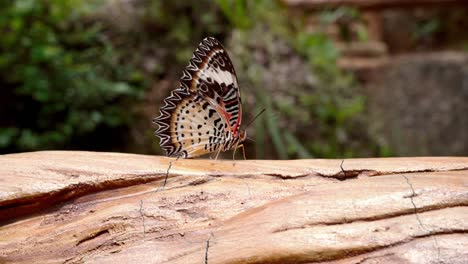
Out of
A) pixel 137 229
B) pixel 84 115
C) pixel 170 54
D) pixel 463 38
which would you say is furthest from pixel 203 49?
pixel 463 38

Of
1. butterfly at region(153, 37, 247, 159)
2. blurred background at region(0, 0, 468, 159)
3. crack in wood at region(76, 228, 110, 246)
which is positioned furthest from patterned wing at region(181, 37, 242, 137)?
blurred background at region(0, 0, 468, 159)

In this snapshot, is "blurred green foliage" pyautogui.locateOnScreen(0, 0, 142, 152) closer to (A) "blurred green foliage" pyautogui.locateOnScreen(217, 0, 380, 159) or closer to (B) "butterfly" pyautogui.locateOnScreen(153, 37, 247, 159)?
(A) "blurred green foliage" pyautogui.locateOnScreen(217, 0, 380, 159)

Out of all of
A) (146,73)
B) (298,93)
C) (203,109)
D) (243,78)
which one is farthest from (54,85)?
(203,109)

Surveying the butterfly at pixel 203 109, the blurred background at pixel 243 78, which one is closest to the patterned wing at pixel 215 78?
the butterfly at pixel 203 109

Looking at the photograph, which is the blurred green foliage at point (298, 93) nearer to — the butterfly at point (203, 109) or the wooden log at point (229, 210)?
the butterfly at point (203, 109)

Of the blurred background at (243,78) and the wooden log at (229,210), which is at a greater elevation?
the blurred background at (243,78)

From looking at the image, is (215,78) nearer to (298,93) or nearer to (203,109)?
(203,109)
